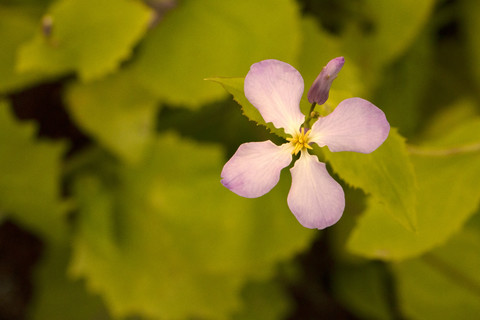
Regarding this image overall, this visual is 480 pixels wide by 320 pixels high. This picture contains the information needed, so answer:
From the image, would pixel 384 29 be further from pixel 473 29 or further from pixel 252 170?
pixel 252 170

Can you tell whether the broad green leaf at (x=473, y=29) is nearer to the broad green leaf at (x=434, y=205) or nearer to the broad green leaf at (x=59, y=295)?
the broad green leaf at (x=434, y=205)

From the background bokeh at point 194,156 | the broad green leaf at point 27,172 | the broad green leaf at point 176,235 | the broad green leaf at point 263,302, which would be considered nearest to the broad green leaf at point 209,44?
the background bokeh at point 194,156

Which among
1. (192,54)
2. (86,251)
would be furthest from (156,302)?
(192,54)

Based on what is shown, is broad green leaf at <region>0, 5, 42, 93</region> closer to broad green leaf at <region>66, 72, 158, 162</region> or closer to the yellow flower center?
broad green leaf at <region>66, 72, 158, 162</region>

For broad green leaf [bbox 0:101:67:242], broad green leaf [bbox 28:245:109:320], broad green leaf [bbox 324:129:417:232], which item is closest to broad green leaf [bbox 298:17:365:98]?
broad green leaf [bbox 324:129:417:232]

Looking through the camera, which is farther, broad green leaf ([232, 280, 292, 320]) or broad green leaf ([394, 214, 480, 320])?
broad green leaf ([232, 280, 292, 320])

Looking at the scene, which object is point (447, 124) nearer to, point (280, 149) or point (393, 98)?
point (393, 98)
